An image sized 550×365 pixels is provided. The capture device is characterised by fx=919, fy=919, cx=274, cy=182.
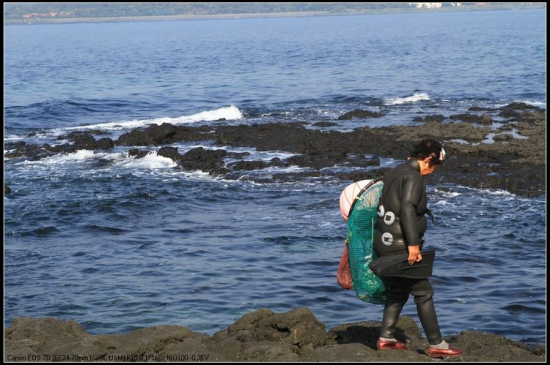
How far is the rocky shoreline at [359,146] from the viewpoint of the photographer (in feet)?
73.7

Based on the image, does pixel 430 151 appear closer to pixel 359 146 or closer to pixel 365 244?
pixel 365 244

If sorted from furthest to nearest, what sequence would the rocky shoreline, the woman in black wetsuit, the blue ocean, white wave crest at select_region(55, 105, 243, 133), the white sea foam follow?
1. white wave crest at select_region(55, 105, 243, 133)
2. the white sea foam
3. the rocky shoreline
4. the blue ocean
5. the woman in black wetsuit

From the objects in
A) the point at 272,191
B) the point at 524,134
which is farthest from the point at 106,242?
the point at 524,134

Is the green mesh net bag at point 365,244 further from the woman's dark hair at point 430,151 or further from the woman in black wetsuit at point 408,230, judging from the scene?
the woman's dark hair at point 430,151

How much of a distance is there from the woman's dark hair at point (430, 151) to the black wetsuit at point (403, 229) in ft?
0.27

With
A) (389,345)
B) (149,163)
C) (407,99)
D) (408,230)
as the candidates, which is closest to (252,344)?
(389,345)

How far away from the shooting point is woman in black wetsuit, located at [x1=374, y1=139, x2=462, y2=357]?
8.27 metres

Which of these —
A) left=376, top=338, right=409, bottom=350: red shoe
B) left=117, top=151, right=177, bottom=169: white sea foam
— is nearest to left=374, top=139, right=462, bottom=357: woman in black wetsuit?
left=376, top=338, right=409, bottom=350: red shoe

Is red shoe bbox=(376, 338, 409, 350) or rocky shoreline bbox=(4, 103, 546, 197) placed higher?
rocky shoreline bbox=(4, 103, 546, 197)

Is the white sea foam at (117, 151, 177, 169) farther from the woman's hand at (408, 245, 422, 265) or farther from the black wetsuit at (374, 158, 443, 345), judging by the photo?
the woman's hand at (408, 245, 422, 265)

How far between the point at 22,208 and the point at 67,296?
7212 mm

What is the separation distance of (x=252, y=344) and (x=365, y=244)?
58.1 inches

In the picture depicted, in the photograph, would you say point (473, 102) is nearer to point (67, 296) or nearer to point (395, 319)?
point (67, 296)

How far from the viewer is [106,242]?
17.7 meters
